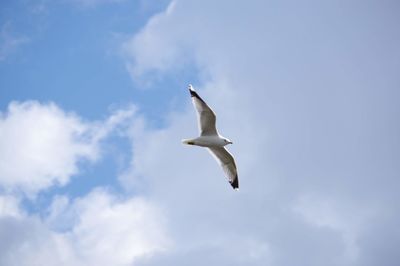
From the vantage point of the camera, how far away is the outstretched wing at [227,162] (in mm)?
26516

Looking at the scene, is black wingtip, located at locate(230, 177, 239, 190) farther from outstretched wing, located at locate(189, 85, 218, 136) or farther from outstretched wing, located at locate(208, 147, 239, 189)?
outstretched wing, located at locate(189, 85, 218, 136)

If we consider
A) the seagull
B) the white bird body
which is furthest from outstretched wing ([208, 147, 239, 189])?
the white bird body

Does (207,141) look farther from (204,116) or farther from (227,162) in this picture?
(227,162)

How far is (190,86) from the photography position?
81.3ft

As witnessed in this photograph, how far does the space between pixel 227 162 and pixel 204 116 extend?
277 cm

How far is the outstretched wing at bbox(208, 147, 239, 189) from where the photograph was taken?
1044 inches

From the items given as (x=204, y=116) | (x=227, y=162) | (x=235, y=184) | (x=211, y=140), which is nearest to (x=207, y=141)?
(x=211, y=140)

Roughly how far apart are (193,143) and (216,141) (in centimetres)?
87

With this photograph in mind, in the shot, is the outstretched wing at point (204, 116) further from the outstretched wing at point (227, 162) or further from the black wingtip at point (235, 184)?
the black wingtip at point (235, 184)

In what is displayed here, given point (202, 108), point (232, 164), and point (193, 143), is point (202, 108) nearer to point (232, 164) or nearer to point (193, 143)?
point (193, 143)

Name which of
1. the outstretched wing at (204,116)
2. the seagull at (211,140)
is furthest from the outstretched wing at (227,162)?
the outstretched wing at (204,116)

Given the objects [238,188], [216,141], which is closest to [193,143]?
[216,141]

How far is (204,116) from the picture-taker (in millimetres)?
25000

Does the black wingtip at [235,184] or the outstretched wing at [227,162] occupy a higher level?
the outstretched wing at [227,162]
